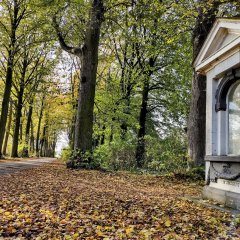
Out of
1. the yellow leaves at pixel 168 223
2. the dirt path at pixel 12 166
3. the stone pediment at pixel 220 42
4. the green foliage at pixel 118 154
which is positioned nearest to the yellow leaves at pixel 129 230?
the yellow leaves at pixel 168 223

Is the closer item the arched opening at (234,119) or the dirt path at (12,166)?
the arched opening at (234,119)

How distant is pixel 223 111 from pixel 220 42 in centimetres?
169

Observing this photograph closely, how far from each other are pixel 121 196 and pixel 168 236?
3.44 metres

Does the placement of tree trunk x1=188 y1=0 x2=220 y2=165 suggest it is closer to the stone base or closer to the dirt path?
the stone base

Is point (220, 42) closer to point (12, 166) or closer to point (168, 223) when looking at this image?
point (168, 223)

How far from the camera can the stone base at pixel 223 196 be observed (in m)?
6.87

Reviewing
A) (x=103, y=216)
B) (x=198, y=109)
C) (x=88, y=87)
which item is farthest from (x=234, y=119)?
(x=88, y=87)

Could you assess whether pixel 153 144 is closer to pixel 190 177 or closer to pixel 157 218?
pixel 190 177

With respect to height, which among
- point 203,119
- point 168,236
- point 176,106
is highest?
point 176,106

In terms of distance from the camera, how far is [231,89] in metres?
7.79

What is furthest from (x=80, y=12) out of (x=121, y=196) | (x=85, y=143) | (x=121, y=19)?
(x=121, y=196)

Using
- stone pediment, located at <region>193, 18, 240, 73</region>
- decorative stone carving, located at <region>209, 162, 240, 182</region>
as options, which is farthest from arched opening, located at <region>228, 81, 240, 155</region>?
stone pediment, located at <region>193, 18, 240, 73</region>

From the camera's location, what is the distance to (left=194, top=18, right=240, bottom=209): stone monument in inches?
281

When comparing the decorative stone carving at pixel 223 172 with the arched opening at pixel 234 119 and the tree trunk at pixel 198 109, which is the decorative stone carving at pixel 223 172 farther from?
the tree trunk at pixel 198 109
